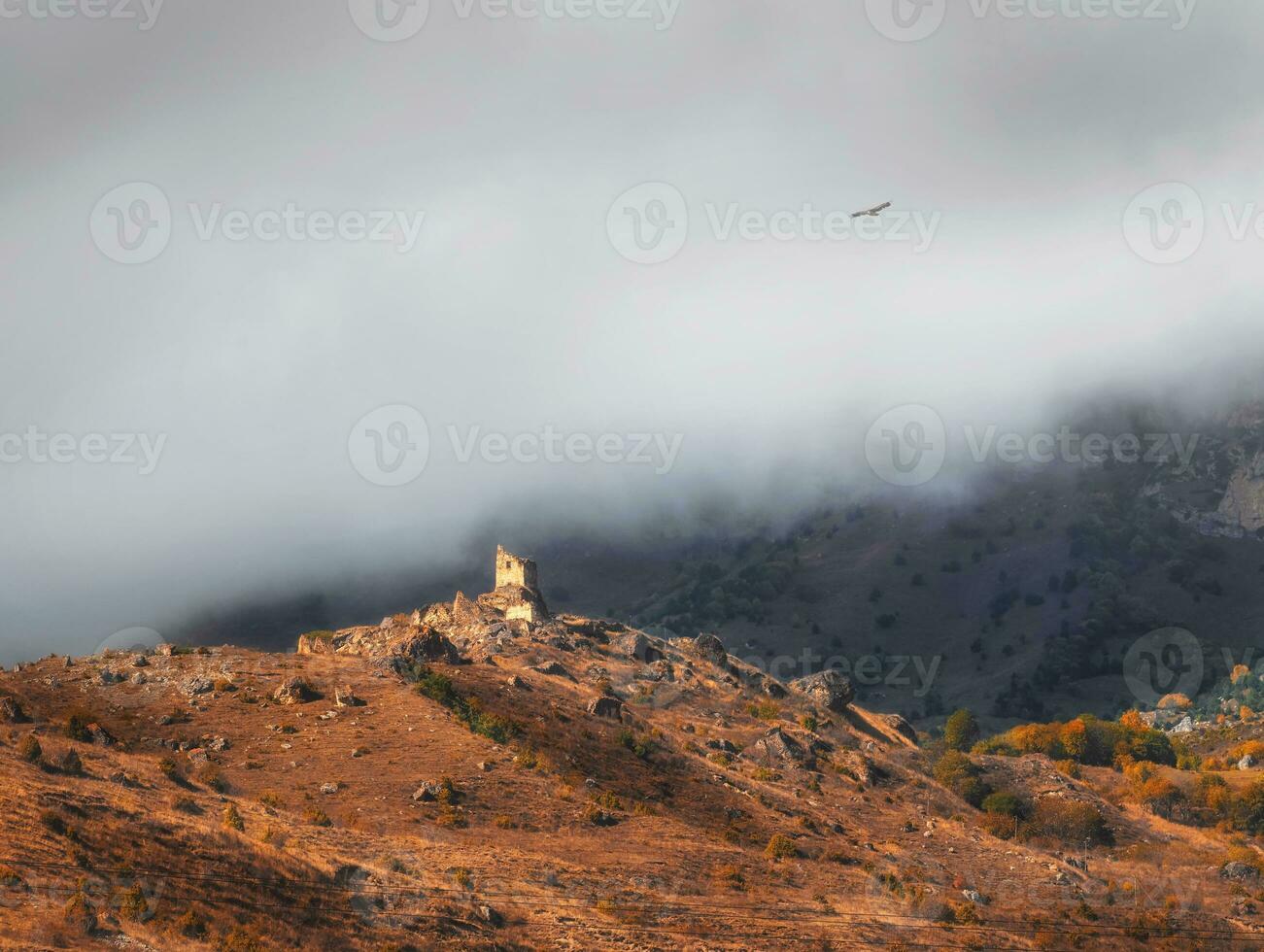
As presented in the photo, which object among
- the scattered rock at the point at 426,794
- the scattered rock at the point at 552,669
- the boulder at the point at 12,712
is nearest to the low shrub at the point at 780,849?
the scattered rock at the point at 426,794

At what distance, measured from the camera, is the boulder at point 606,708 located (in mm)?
101562

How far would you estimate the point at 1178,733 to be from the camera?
17275 centimetres

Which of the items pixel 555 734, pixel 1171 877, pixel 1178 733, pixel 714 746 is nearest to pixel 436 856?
pixel 555 734

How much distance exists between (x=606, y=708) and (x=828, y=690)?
25923 millimetres

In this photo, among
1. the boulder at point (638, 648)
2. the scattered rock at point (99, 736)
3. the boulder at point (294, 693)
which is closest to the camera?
the scattered rock at point (99, 736)

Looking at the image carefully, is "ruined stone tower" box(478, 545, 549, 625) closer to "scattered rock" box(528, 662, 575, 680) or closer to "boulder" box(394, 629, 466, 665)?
"scattered rock" box(528, 662, 575, 680)

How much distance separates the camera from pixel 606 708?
10238 cm

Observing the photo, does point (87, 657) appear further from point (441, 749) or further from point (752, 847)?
point (752, 847)

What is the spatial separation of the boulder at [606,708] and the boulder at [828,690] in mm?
23013

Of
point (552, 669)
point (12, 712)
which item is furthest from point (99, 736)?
point (552, 669)

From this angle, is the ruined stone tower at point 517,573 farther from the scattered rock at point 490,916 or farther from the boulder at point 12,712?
the scattered rock at point 490,916

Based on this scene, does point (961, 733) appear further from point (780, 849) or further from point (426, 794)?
point (426, 794)

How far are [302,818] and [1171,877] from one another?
59.9m

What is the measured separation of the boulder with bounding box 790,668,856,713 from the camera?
396 feet
